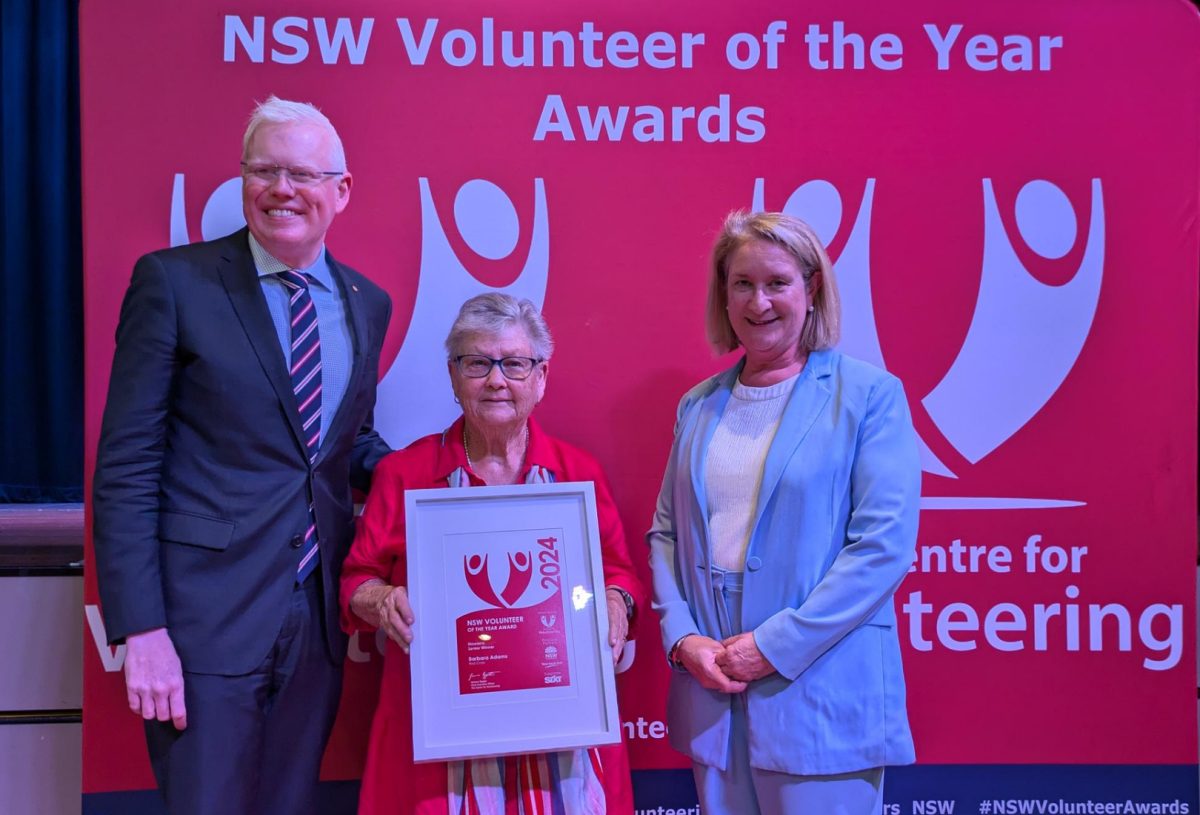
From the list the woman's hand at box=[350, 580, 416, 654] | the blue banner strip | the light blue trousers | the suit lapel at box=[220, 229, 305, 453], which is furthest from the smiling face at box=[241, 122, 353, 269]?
the blue banner strip

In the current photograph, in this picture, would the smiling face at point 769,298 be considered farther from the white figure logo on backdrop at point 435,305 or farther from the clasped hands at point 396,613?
the white figure logo on backdrop at point 435,305

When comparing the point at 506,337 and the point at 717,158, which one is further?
the point at 717,158

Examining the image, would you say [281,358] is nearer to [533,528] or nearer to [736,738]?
[533,528]

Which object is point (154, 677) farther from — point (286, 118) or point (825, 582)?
point (825, 582)

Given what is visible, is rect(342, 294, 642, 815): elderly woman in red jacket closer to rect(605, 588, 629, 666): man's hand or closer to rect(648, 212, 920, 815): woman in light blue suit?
rect(605, 588, 629, 666): man's hand

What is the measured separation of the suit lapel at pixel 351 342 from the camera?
221 centimetres

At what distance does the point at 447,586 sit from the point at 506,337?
1.80 ft

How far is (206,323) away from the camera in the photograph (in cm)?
208

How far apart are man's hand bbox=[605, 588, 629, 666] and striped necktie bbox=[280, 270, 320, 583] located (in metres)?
0.66

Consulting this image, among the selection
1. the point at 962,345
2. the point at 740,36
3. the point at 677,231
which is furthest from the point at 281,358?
the point at 962,345

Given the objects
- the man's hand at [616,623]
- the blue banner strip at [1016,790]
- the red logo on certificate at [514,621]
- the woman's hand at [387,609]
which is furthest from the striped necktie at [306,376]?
the blue banner strip at [1016,790]

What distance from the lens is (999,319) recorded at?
2842 millimetres

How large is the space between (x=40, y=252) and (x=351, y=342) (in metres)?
1.59

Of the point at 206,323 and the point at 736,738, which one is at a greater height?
the point at 206,323
